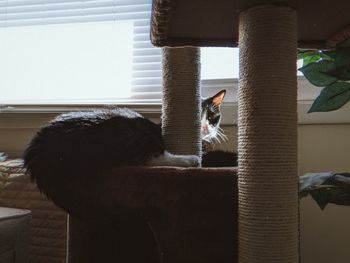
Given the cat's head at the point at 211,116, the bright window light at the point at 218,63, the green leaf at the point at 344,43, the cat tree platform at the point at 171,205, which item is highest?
the bright window light at the point at 218,63

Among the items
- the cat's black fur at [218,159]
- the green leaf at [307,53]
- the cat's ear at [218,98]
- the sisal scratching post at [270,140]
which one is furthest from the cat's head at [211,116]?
the sisal scratching post at [270,140]

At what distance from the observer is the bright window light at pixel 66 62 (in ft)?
5.92

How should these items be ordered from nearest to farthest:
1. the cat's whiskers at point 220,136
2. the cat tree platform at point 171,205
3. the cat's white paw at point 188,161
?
the cat tree platform at point 171,205 < the cat's white paw at point 188,161 < the cat's whiskers at point 220,136

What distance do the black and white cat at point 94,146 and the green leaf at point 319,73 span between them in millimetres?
379

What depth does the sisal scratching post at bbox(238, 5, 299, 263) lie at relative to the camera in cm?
79

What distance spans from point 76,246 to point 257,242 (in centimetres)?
51

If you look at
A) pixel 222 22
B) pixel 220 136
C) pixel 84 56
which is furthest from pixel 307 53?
pixel 84 56

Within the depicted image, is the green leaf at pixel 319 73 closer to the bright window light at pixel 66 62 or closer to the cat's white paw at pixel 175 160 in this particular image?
the cat's white paw at pixel 175 160

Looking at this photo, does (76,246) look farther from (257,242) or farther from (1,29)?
(1,29)

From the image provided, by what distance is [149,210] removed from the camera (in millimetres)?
931

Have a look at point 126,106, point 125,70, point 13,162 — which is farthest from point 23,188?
point 125,70

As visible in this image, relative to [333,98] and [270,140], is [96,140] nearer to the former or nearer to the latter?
[270,140]

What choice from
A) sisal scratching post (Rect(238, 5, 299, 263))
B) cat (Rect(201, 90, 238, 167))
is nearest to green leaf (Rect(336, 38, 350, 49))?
sisal scratching post (Rect(238, 5, 299, 263))

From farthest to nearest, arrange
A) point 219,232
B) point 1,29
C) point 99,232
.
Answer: point 1,29 < point 99,232 < point 219,232
